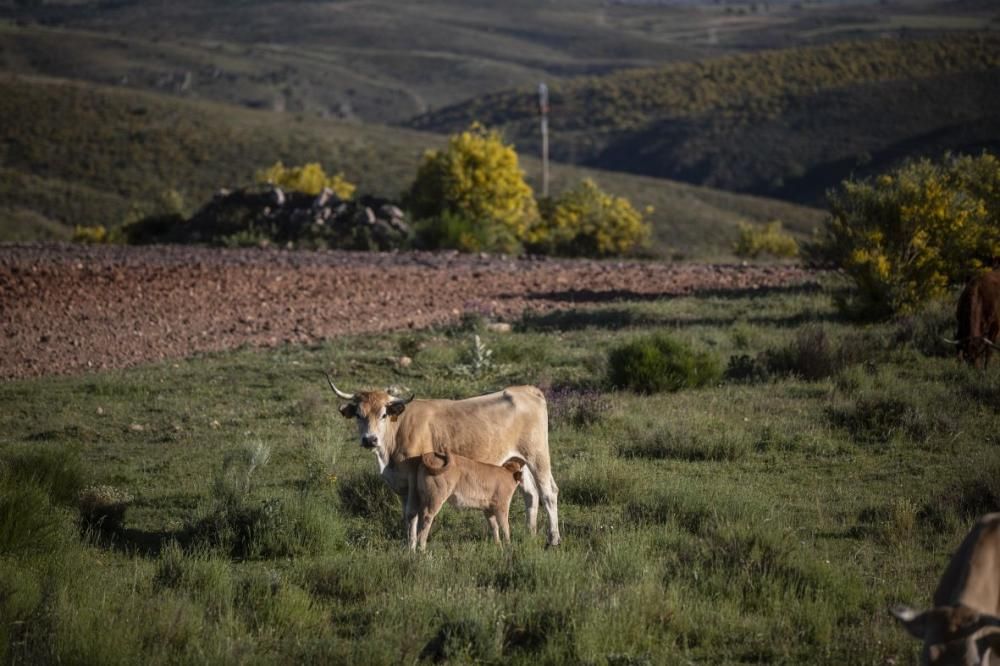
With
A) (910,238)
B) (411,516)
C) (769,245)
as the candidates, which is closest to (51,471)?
(411,516)

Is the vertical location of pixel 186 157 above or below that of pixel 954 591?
below

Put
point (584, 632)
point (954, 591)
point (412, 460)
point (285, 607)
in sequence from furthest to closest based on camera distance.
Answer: point (412, 460)
point (285, 607)
point (584, 632)
point (954, 591)

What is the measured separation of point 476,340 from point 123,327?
6653mm

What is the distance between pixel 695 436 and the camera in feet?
40.8

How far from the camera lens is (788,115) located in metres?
81.8

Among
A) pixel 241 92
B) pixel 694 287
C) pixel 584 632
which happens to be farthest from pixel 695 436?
pixel 241 92

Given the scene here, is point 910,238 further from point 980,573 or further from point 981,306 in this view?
point 980,573

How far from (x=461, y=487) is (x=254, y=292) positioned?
12.9 metres

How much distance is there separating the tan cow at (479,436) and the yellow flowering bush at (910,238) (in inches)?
414

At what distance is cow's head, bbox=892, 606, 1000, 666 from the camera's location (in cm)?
513

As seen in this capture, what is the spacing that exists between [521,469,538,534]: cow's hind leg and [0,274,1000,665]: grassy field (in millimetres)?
161

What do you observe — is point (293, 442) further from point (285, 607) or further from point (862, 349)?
point (862, 349)

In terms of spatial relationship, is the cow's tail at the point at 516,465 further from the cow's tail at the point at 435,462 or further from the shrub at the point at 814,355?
the shrub at the point at 814,355

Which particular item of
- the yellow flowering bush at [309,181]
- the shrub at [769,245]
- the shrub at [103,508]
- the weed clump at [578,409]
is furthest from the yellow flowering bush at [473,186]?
the shrub at [103,508]
